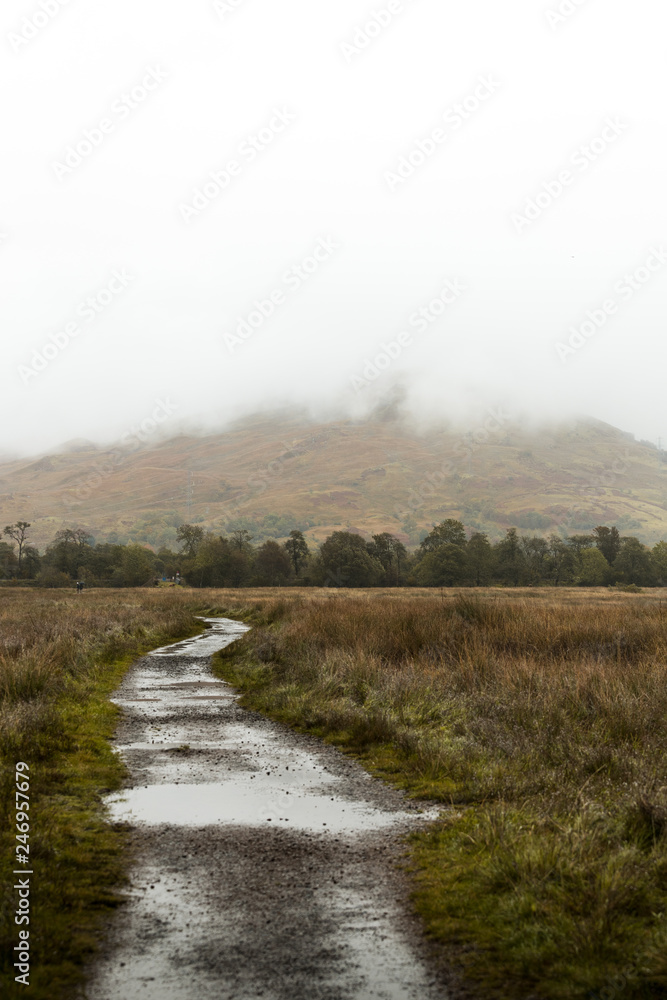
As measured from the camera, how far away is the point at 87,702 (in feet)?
46.2

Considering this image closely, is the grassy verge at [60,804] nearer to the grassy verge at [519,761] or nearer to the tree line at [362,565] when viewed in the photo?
the grassy verge at [519,761]

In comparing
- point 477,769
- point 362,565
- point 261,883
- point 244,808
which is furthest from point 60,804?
point 362,565

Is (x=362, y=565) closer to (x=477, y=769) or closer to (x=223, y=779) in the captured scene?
(x=223, y=779)

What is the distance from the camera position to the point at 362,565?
372 ft

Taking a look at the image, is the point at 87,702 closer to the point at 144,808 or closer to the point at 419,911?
the point at 144,808

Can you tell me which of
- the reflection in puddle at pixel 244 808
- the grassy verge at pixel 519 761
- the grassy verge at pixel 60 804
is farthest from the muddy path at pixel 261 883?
the grassy verge at pixel 519 761

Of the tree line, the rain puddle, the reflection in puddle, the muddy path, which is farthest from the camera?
the tree line

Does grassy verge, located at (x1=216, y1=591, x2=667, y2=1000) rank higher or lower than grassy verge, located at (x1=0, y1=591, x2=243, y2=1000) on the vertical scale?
lower

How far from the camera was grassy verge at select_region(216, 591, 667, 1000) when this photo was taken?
4.56m

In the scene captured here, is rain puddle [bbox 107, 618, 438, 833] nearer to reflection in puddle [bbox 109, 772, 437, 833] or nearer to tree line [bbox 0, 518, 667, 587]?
reflection in puddle [bbox 109, 772, 437, 833]

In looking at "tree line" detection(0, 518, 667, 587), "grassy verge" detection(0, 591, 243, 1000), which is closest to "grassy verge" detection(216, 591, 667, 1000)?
"grassy verge" detection(0, 591, 243, 1000)

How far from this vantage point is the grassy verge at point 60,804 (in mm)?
4625

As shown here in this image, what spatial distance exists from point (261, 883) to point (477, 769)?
3.67 meters

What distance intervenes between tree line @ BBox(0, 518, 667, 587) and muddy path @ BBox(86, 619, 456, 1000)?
103 meters
